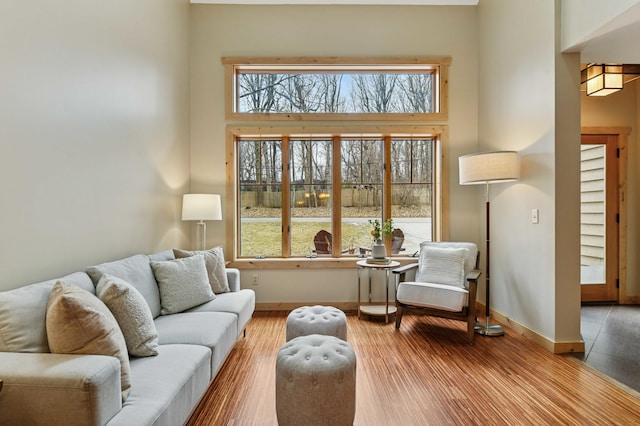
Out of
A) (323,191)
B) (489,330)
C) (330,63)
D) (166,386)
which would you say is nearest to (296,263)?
(323,191)

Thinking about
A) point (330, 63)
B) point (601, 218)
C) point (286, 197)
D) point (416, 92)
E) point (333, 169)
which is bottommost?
point (601, 218)

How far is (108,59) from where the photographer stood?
254cm

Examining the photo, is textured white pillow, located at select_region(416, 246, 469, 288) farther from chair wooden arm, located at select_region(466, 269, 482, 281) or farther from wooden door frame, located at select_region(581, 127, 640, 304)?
wooden door frame, located at select_region(581, 127, 640, 304)

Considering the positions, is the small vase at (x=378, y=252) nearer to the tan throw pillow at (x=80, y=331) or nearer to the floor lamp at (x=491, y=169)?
the floor lamp at (x=491, y=169)

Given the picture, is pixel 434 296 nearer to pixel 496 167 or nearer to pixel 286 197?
pixel 496 167

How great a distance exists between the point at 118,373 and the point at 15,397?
31cm

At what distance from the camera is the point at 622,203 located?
427cm

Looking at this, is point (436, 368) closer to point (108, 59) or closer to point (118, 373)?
point (118, 373)

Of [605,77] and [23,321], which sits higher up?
[605,77]

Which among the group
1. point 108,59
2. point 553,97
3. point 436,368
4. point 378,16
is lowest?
point 436,368

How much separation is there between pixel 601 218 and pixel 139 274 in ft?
17.5

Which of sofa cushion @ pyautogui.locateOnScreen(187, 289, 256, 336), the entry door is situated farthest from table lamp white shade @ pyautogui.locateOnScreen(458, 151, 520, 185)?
sofa cushion @ pyautogui.locateOnScreen(187, 289, 256, 336)

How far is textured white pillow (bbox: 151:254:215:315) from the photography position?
2555mm

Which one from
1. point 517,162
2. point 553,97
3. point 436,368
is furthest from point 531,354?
point 553,97
